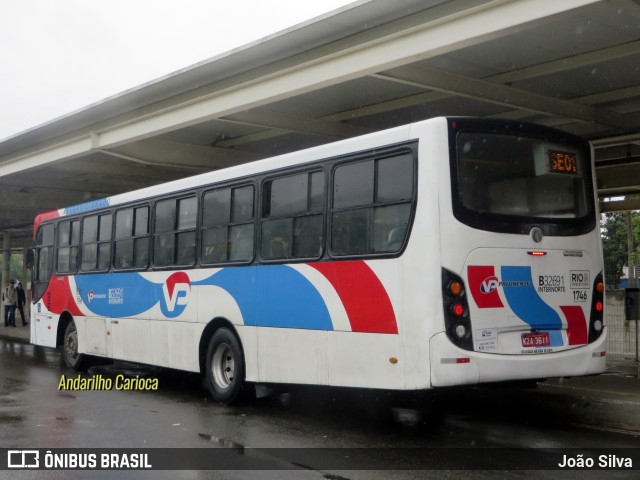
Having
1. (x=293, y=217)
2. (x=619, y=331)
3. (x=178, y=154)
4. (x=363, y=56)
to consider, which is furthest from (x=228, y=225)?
(x=178, y=154)

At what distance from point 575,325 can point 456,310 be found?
5.49 feet

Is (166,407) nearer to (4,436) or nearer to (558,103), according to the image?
(4,436)

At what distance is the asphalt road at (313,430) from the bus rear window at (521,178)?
2.05 metres

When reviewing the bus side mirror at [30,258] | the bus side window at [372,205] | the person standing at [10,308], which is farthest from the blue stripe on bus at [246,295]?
the person standing at [10,308]

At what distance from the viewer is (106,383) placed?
14109 mm

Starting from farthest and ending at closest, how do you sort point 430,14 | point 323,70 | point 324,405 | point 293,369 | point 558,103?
point 558,103, point 323,70, point 324,405, point 430,14, point 293,369

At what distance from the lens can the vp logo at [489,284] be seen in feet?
27.7

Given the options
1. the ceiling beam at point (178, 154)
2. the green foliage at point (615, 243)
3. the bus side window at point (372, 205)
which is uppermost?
the green foliage at point (615, 243)

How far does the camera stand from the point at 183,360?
12.3m

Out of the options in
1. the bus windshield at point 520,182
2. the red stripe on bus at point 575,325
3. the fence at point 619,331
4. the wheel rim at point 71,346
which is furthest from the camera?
the wheel rim at point 71,346

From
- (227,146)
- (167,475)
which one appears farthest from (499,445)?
(227,146)

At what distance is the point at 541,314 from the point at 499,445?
1.42 meters

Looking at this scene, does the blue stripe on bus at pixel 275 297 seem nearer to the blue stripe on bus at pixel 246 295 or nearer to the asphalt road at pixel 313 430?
the blue stripe on bus at pixel 246 295

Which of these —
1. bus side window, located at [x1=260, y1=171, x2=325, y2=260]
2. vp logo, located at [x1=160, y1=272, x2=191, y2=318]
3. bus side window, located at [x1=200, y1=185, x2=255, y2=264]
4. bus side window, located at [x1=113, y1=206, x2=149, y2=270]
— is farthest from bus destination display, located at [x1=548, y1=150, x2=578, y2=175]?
bus side window, located at [x1=113, y1=206, x2=149, y2=270]
